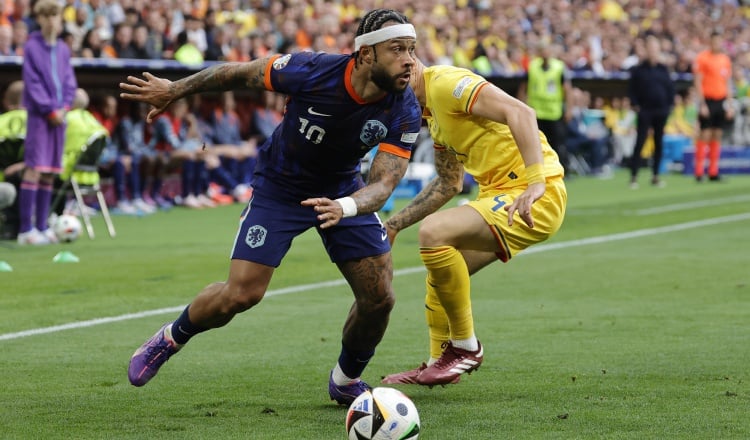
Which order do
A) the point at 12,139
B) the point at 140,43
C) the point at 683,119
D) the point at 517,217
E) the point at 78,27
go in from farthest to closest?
the point at 683,119
the point at 78,27
the point at 140,43
the point at 12,139
the point at 517,217

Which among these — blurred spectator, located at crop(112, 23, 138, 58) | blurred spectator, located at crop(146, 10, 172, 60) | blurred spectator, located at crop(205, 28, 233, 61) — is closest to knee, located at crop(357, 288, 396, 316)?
blurred spectator, located at crop(112, 23, 138, 58)

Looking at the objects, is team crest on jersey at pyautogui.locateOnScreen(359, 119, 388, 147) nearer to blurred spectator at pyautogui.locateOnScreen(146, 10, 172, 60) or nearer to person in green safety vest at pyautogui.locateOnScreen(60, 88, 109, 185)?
person in green safety vest at pyautogui.locateOnScreen(60, 88, 109, 185)

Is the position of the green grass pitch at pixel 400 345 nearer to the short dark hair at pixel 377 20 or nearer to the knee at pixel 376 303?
the knee at pixel 376 303

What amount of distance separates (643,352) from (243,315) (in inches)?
124

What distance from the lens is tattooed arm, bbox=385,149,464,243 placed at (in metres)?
7.66

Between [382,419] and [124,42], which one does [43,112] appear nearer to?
[124,42]

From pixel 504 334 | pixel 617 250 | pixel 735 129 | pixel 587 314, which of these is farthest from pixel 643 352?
pixel 735 129

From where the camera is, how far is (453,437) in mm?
5996

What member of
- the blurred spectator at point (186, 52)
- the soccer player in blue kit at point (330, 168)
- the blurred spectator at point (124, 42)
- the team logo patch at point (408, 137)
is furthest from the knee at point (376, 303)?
the blurred spectator at point (124, 42)

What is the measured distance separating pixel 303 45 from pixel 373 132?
17.5 metres

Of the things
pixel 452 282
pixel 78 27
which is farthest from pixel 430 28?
pixel 452 282

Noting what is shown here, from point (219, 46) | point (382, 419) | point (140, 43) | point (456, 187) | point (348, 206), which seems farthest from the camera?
point (219, 46)

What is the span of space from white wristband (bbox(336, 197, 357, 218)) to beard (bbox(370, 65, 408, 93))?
56 centimetres

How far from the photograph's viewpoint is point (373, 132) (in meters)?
6.48
